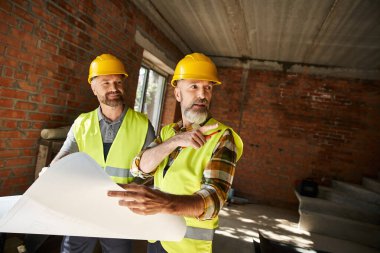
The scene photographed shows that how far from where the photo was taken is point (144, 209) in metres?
0.78

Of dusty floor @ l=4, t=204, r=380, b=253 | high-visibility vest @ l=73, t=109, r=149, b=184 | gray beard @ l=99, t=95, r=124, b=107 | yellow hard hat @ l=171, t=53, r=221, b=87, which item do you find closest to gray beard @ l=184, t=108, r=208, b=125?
yellow hard hat @ l=171, t=53, r=221, b=87

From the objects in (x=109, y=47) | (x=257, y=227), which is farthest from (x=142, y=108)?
(x=257, y=227)

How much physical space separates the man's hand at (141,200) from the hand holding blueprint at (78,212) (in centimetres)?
7

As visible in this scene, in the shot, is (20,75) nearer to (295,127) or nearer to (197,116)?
(197,116)

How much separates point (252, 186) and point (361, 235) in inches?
103

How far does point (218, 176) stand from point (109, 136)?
1283 millimetres

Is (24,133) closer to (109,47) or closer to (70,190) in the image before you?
(109,47)

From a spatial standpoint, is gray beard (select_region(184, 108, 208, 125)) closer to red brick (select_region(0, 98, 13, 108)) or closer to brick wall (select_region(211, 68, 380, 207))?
red brick (select_region(0, 98, 13, 108))

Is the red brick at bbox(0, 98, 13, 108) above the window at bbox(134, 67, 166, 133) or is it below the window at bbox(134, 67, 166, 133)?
below

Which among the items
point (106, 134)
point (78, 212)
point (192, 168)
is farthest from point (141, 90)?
point (78, 212)

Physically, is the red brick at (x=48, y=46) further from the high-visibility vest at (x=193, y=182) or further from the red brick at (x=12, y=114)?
the high-visibility vest at (x=193, y=182)

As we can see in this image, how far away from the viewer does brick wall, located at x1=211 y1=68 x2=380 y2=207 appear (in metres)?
6.27

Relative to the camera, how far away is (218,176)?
107 cm

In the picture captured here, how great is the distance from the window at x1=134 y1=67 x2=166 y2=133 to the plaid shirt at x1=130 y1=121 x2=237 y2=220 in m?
4.36
